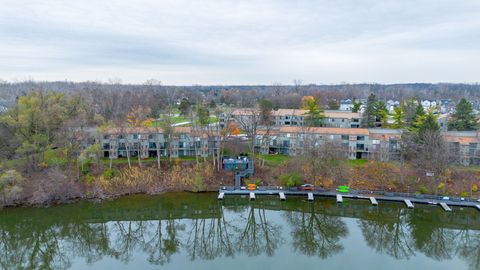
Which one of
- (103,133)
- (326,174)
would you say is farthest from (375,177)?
(103,133)

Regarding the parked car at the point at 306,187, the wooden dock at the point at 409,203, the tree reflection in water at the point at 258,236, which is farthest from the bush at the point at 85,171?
the wooden dock at the point at 409,203

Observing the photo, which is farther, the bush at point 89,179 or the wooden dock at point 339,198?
the bush at point 89,179

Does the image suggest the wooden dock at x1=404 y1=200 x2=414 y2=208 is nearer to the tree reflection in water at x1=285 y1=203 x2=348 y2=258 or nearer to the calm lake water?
the calm lake water

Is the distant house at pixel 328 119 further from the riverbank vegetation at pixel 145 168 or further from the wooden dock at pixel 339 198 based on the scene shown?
the wooden dock at pixel 339 198

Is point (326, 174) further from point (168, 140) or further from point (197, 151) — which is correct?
point (168, 140)

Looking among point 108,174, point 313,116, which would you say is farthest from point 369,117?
point 108,174

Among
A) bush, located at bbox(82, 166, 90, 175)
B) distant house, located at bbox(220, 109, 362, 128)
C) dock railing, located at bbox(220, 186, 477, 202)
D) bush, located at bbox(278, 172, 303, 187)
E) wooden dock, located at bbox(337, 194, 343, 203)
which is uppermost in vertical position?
distant house, located at bbox(220, 109, 362, 128)

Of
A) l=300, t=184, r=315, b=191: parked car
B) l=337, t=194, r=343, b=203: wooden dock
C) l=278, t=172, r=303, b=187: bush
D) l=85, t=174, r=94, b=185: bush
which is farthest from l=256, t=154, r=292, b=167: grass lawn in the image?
l=85, t=174, r=94, b=185: bush

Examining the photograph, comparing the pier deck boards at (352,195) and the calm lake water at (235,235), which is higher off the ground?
the pier deck boards at (352,195)

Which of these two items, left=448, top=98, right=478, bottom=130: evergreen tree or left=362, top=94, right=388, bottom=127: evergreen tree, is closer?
left=448, top=98, right=478, bottom=130: evergreen tree
